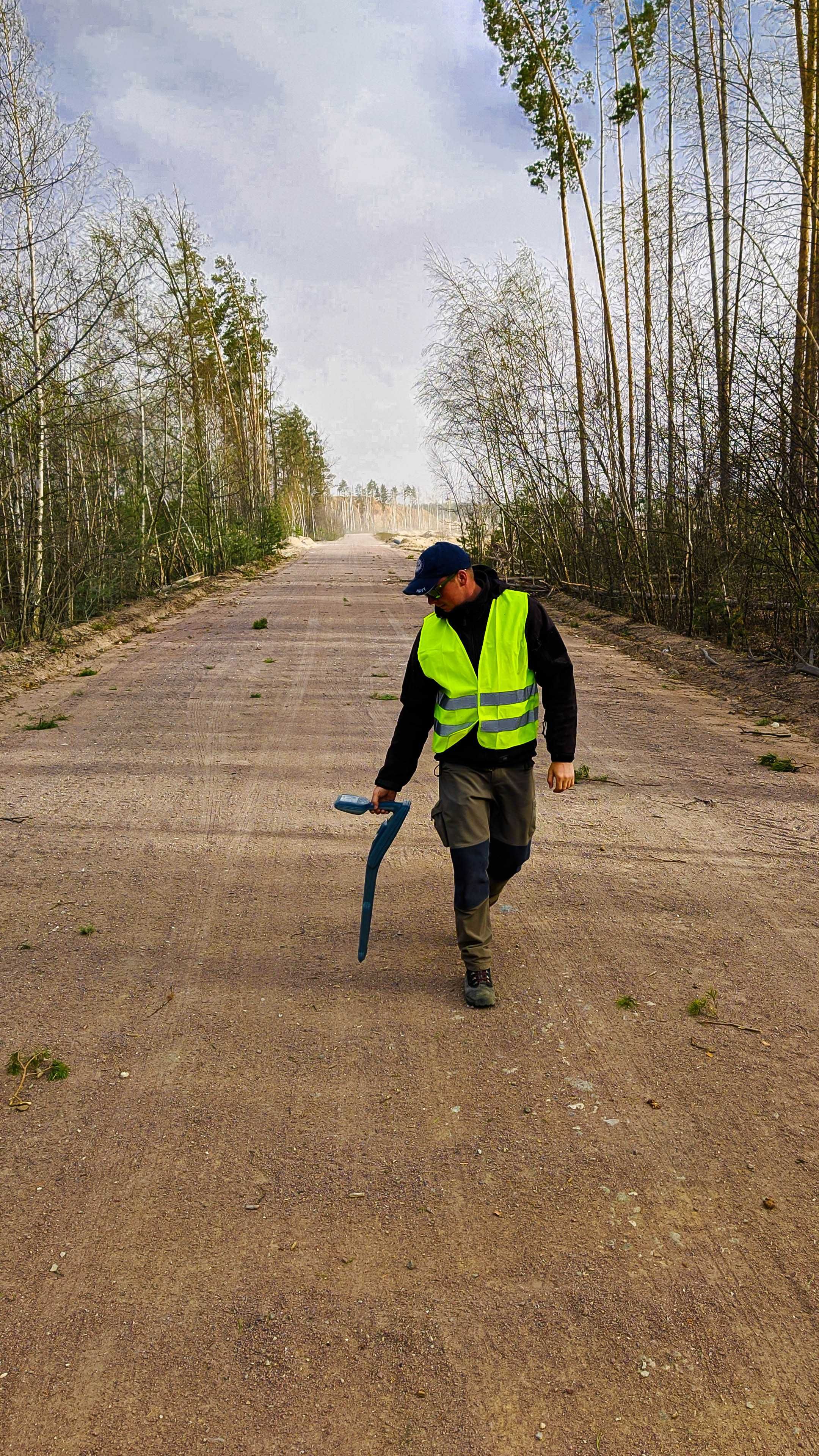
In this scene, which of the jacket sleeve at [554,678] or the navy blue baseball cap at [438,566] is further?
the jacket sleeve at [554,678]

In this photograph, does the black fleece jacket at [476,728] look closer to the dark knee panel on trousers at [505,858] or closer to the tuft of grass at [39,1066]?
the dark knee panel on trousers at [505,858]

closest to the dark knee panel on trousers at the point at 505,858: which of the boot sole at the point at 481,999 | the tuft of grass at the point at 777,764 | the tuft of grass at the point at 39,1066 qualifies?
the boot sole at the point at 481,999

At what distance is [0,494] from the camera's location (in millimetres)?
10141

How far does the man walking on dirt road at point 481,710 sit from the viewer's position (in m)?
3.56

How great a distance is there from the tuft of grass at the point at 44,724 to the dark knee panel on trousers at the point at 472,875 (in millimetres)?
5201

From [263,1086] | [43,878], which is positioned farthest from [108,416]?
[263,1086]

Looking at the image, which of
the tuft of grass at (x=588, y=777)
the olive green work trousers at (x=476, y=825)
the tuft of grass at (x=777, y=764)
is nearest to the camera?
the olive green work trousers at (x=476, y=825)

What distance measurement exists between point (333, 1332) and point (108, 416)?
9.65m

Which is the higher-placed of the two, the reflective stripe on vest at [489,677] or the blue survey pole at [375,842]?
the reflective stripe on vest at [489,677]

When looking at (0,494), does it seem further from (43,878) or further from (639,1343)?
(639,1343)

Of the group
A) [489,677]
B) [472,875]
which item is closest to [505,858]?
[472,875]

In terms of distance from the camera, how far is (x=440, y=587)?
3518 millimetres

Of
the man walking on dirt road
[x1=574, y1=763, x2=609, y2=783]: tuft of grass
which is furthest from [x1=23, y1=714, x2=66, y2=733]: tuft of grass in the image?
the man walking on dirt road

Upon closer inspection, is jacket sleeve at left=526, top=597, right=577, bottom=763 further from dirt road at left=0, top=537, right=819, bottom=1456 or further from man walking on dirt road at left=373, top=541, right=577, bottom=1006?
→ dirt road at left=0, top=537, right=819, bottom=1456
